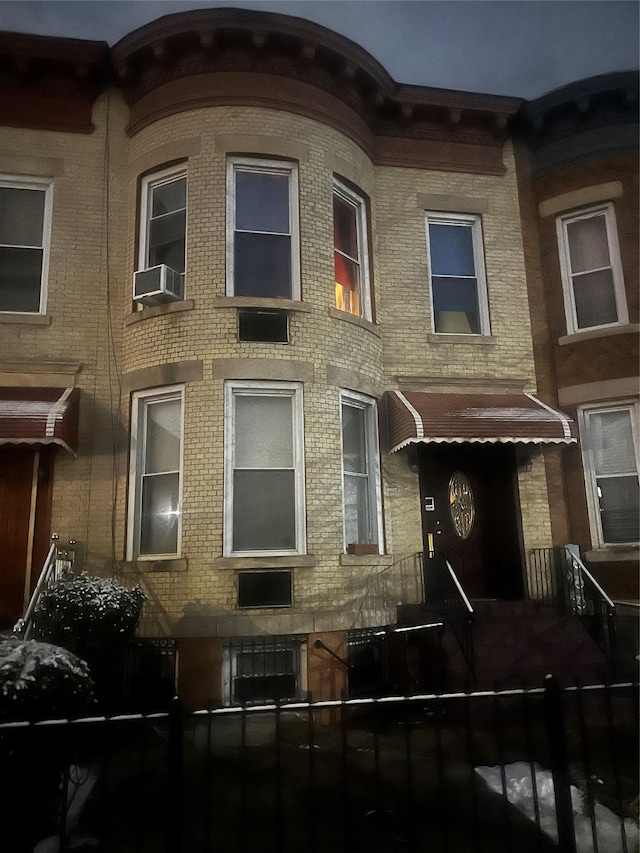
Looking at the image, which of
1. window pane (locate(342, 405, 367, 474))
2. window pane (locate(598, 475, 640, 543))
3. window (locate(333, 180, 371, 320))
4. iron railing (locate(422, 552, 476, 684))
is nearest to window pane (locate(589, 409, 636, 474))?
window pane (locate(598, 475, 640, 543))

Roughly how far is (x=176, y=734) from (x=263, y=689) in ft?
13.2

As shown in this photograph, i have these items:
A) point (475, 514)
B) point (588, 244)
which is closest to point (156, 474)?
point (475, 514)

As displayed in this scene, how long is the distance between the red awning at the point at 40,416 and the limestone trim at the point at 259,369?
1.85 m

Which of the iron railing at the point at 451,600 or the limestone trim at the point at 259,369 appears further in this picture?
the limestone trim at the point at 259,369

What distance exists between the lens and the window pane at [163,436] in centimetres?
824

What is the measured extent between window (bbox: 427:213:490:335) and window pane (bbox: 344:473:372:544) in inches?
111

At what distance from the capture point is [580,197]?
10.3 metres

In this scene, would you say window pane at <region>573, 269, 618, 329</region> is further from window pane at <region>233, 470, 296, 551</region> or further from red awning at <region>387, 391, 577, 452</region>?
window pane at <region>233, 470, 296, 551</region>

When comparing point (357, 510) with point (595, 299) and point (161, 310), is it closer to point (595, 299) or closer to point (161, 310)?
point (161, 310)

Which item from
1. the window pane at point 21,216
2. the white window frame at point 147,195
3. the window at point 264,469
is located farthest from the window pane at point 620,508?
the window pane at point 21,216

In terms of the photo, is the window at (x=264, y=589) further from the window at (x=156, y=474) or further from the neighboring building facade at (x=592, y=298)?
the neighboring building facade at (x=592, y=298)

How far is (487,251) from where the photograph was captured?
1045 centimetres

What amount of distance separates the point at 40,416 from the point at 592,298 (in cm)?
810

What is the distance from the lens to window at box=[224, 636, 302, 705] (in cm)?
739
